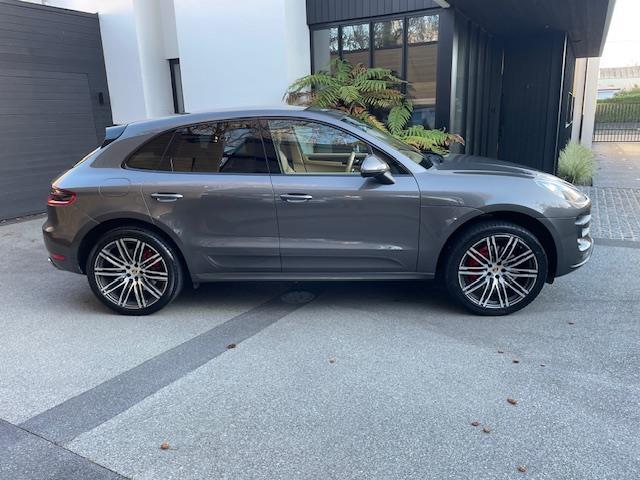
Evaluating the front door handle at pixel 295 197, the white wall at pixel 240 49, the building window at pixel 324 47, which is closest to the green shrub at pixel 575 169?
the building window at pixel 324 47

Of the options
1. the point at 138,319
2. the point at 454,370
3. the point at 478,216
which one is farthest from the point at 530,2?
the point at 138,319

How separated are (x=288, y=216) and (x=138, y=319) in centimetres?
165

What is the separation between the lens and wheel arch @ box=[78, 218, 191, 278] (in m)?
4.46

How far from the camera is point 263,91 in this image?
9516 millimetres

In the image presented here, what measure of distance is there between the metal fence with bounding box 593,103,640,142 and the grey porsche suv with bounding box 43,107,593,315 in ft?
87.6

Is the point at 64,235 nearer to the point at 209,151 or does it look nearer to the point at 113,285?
the point at 113,285

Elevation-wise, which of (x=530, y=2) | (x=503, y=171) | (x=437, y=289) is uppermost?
(x=530, y=2)

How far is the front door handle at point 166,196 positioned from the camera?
170 inches

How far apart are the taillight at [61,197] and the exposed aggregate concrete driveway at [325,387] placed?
3.42 ft

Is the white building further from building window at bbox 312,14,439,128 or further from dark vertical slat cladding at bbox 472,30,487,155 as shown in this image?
dark vertical slat cladding at bbox 472,30,487,155

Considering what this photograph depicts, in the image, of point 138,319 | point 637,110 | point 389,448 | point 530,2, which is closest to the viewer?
point 389,448

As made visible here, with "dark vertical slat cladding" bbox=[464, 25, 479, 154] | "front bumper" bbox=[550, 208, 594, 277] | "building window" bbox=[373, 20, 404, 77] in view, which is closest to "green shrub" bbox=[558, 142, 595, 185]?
"dark vertical slat cladding" bbox=[464, 25, 479, 154]

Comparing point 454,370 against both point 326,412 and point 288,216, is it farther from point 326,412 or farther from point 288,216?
point 288,216

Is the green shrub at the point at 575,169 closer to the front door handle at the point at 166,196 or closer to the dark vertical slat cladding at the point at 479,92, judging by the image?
the dark vertical slat cladding at the point at 479,92
